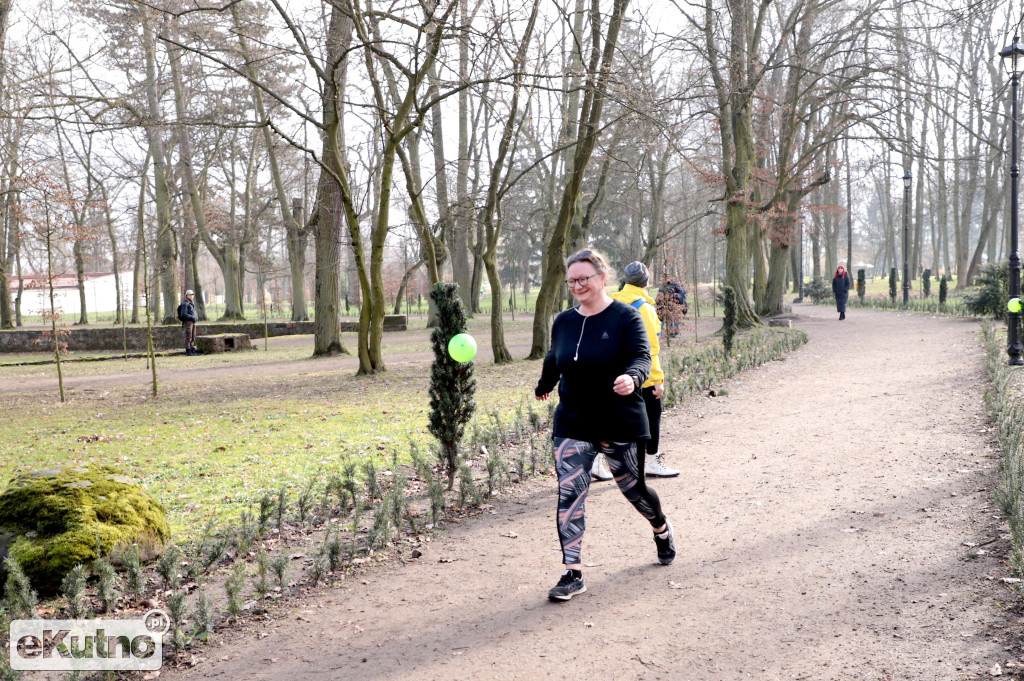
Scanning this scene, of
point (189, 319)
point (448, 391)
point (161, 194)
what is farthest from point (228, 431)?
point (161, 194)

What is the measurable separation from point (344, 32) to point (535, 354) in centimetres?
772

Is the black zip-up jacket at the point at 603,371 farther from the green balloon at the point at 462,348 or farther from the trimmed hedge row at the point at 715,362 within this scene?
the trimmed hedge row at the point at 715,362

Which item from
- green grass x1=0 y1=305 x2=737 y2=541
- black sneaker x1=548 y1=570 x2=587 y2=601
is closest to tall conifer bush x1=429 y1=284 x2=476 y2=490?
green grass x1=0 y1=305 x2=737 y2=541

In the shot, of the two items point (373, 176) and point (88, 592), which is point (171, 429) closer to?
point (88, 592)

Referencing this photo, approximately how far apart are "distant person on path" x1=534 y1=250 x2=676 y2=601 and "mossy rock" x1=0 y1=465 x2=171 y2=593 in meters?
2.64

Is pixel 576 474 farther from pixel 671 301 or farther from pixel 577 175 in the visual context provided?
pixel 671 301

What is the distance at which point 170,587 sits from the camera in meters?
4.69

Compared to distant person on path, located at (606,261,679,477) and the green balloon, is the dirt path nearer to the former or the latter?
distant person on path, located at (606,261,679,477)

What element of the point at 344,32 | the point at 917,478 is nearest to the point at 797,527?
the point at 917,478

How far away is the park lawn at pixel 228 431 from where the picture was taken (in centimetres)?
727

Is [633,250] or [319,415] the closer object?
[319,415]

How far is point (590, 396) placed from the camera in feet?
14.1

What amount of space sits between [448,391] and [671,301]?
1316 cm

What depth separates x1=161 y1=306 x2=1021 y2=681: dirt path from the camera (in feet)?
12.0
